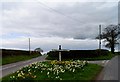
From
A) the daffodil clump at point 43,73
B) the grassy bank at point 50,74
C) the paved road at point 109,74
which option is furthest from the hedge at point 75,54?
the grassy bank at point 50,74

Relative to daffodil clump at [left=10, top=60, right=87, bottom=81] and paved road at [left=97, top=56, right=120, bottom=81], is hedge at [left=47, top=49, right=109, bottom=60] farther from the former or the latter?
daffodil clump at [left=10, top=60, right=87, bottom=81]

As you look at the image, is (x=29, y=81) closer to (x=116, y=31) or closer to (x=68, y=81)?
(x=68, y=81)

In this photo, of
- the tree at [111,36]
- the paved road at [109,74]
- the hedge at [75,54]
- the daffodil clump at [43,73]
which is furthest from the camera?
the tree at [111,36]

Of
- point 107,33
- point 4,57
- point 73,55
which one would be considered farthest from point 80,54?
point 107,33

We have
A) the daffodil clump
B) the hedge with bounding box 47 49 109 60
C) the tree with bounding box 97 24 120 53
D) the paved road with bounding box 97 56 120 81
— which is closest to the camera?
the daffodil clump

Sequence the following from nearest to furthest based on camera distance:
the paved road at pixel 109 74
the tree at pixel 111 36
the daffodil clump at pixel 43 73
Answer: the daffodil clump at pixel 43 73 → the paved road at pixel 109 74 → the tree at pixel 111 36

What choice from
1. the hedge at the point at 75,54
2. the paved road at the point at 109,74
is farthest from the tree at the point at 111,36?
the paved road at the point at 109,74

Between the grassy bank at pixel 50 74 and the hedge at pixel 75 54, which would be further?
the hedge at pixel 75 54

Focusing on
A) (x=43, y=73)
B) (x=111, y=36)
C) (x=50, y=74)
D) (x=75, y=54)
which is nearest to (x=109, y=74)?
(x=43, y=73)

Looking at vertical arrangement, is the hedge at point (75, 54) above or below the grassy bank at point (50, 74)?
below

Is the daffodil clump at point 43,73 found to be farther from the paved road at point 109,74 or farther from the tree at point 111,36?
the tree at point 111,36

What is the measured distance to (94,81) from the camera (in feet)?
48.3

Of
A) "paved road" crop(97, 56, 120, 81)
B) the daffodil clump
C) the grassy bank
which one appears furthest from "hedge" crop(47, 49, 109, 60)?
the grassy bank

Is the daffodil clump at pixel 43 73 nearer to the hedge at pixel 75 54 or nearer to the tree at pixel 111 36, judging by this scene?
the hedge at pixel 75 54
